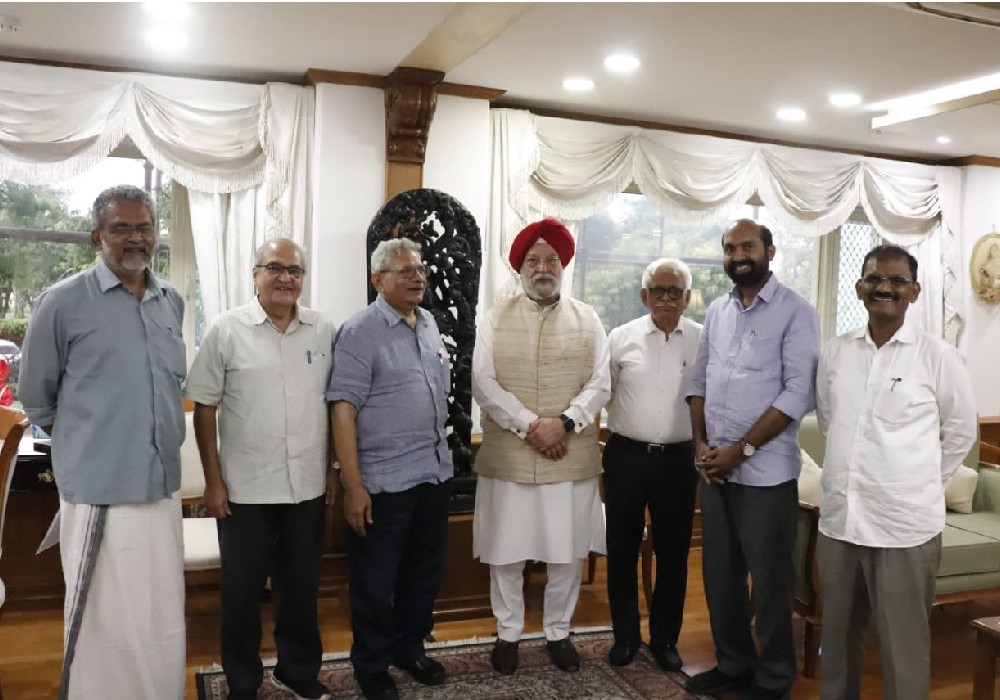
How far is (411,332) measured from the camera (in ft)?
9.50

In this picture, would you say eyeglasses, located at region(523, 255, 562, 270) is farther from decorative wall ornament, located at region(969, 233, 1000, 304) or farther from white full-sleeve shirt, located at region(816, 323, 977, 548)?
decorative wall ornament, located at region(969, 233, 1000, 304)

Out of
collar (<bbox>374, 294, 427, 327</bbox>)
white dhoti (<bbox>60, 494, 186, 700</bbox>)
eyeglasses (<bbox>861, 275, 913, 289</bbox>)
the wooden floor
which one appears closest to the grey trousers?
the wooden floor

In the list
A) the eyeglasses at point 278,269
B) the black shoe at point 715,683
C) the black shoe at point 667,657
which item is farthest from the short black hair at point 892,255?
the eyeglasses at point 278,269

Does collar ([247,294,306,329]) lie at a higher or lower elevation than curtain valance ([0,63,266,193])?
lower

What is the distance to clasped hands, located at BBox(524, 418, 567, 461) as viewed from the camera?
3.02m

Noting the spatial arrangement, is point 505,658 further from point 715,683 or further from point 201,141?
point 201,141

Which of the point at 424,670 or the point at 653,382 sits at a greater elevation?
the point at 653,382

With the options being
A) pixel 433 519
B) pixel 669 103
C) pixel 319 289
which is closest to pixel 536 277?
pixel 433 519

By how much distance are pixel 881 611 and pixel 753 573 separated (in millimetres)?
423

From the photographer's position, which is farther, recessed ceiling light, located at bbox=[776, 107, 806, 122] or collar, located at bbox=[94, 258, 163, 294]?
recessed ceiling light, located at bbox=[776, 107, 806, 122]

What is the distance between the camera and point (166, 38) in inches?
137

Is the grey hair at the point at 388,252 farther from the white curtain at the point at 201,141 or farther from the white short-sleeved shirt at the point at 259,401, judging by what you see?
the white curtain at the point at 201,141

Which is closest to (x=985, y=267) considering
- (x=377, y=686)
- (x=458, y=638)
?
(x=458, y=638)

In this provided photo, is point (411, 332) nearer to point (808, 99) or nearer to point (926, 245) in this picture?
point (808, 99)
